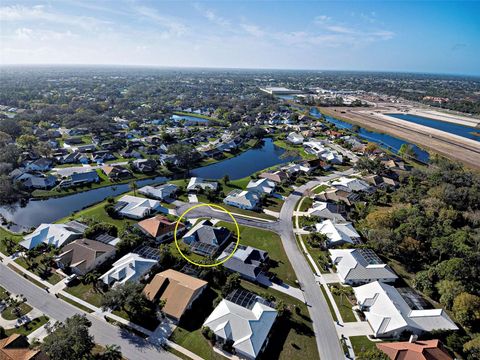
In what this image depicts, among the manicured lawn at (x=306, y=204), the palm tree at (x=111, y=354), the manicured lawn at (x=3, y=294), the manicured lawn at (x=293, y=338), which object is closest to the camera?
the palm tree at (x=111, y=354)

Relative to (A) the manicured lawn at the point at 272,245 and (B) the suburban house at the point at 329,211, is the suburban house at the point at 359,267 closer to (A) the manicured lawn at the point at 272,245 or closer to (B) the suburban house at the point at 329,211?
(A) the manicured lawn at the point at 272,245

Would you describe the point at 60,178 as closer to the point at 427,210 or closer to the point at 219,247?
the point at 219,247

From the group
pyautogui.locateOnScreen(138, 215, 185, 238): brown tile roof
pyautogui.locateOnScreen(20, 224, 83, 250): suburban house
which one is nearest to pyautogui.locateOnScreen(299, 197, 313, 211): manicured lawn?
pyautogui.locateOnScreen(138, 215, 185, 238): brown tile roof

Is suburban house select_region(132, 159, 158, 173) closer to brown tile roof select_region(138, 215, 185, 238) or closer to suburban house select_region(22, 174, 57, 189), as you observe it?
suburban house select_region(22, 174, 57, 189)

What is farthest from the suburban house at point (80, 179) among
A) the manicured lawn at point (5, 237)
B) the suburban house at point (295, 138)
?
the suburban house at point (295, 138)

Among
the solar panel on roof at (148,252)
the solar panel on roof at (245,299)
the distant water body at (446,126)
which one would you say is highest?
the distant water body at (446,126)

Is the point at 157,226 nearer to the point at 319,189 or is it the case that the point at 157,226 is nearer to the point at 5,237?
the point at 5,237
